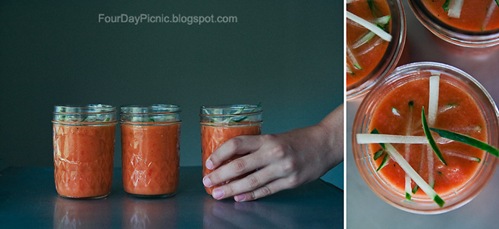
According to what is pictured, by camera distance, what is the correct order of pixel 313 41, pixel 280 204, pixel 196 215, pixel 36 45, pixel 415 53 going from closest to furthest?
pixel 415 53 < pixel 196 215 < pixel 280 204 < pixel 36 45 < pixel 313 41

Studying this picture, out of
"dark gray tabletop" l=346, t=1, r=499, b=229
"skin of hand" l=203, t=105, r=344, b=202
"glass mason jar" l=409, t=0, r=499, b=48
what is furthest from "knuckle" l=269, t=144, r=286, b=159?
"glass mason jar" l=409, t=0, r=499, b=48

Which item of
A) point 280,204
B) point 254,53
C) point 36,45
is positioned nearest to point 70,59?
point 36,45

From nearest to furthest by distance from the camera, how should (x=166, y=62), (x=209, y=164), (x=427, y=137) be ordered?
1. (x=427, y=137)
2. (x=209, y=164)
3. (x=166, y=62)

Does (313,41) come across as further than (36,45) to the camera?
Yes

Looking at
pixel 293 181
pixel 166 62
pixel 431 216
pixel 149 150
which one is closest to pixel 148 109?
pixel 149 150

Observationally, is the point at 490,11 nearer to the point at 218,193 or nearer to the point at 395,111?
the point at 395,111

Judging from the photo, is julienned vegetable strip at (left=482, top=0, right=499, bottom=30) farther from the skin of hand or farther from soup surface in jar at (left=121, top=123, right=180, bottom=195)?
soup surface in jar at (left=121, top=123, right=180, bottom=195)

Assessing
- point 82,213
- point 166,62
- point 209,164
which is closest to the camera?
point 82,213

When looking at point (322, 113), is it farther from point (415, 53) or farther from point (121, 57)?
point (415, 53)
